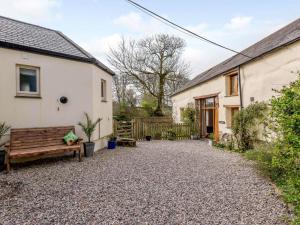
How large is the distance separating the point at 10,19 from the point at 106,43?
47.4 feet

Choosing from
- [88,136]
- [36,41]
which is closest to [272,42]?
[88,136]

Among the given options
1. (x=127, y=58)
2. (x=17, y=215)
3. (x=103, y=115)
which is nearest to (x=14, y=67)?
(x=103, y=115)

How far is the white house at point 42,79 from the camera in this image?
7054 millimetres

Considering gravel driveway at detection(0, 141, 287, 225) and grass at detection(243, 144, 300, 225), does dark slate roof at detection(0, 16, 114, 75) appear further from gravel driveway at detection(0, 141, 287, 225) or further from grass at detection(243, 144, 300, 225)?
grass at detection(243, 144, 300, 225)

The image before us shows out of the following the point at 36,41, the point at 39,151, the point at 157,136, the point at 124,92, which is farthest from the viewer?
the point at 124,92

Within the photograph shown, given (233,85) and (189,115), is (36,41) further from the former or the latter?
(189,115)

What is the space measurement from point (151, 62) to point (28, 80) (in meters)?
16.1

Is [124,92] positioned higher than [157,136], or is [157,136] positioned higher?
[124,92]

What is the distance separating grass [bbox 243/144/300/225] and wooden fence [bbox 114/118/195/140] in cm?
836

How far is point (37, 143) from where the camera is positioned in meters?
7.24

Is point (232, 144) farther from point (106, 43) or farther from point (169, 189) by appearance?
point (106, 43)

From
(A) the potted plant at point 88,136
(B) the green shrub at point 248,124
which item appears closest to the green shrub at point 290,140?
(B) the green shrub at point 248,124

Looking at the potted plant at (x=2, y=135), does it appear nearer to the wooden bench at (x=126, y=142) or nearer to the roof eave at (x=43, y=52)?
the roof eave at (x=43, y=52)

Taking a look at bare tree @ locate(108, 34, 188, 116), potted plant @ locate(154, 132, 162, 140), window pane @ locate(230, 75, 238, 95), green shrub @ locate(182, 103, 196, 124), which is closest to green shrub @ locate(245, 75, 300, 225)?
window pane @ locate(230, 75, 238, 95)
